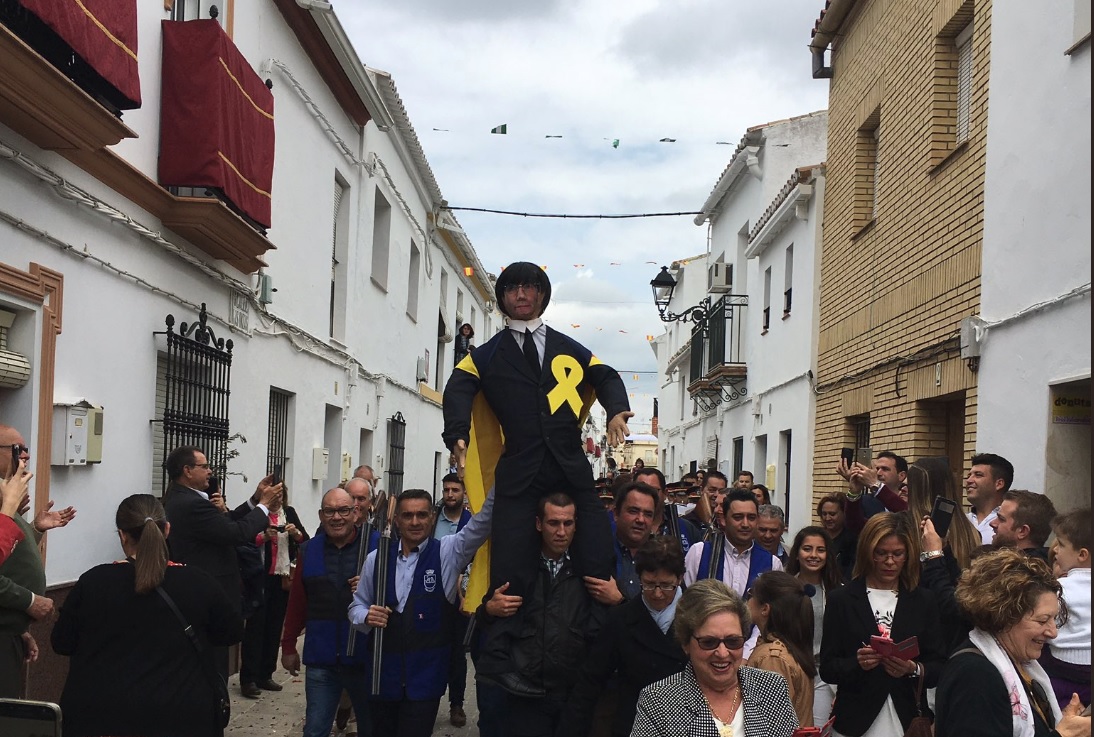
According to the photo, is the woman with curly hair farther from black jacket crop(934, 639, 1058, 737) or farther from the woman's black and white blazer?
the woman's black and white blazer

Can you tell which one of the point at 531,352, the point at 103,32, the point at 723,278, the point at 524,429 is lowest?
the point at 524,429

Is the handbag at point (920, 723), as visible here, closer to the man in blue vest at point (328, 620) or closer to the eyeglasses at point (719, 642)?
the eyeglasses at point (719, 642)

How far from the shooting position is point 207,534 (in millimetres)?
7145

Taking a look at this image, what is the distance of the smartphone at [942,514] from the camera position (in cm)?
526

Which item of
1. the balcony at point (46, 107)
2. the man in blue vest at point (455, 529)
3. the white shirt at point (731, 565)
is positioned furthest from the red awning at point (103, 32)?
the white shirt at point (731, 565)

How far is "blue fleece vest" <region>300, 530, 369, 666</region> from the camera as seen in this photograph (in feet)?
21.3

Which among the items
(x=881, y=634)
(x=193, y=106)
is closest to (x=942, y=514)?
(x=881, y=634)

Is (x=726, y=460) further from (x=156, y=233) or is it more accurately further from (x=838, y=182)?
(x=156, y=233)

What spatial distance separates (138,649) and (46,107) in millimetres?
3089

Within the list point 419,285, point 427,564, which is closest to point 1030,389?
point 427,564

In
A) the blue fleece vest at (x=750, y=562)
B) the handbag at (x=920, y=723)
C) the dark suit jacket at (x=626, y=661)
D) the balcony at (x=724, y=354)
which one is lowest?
the handbag at (x=920, y=723)

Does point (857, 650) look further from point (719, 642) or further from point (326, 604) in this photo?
point (326, 604)

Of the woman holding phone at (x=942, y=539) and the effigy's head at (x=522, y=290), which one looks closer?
the woman holding phone at (x=942, y=539)

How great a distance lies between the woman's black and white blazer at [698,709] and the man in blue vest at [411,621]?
1776 millimetres
